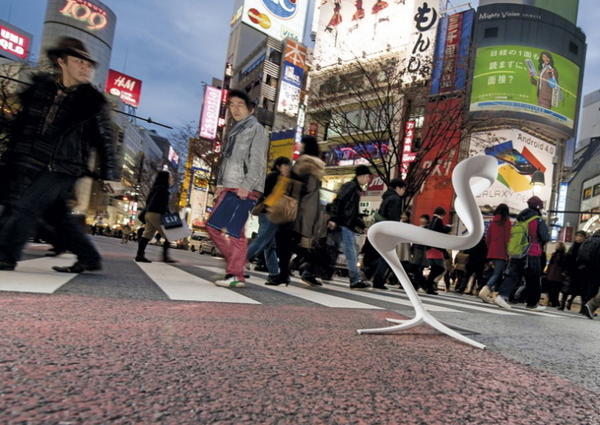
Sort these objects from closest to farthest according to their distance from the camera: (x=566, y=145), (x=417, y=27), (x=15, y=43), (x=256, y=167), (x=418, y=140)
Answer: (x=256, y=167) → (x=418, y=140) → (x=566, y=145) → (x=417, y=27) → (x=15, y=43)

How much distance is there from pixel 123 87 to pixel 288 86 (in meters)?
52.8

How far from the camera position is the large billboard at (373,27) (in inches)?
1079

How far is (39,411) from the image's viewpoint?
846 mm

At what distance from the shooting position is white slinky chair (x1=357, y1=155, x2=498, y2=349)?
6.23 ft

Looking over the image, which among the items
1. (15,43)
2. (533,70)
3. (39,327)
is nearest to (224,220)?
(39,327)

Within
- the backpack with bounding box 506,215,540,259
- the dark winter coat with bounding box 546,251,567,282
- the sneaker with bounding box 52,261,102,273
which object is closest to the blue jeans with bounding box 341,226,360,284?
the backpack with bounding box 506,215,540,259

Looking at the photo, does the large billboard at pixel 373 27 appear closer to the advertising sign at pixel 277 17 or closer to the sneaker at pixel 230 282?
the advertising sign at pixel 277 17

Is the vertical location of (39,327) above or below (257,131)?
below

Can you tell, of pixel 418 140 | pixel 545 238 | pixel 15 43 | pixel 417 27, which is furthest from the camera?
pixel 15 43

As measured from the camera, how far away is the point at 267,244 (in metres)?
5.48

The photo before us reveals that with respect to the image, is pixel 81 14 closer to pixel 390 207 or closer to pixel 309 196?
pixel 390 207

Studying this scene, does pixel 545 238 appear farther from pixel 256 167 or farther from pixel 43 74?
pixel 43 74

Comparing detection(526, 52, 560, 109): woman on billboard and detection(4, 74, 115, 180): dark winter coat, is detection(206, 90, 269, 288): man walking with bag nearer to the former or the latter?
detection(4, 74, 115, 180): dark winter coat

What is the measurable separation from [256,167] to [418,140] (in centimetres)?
1795
